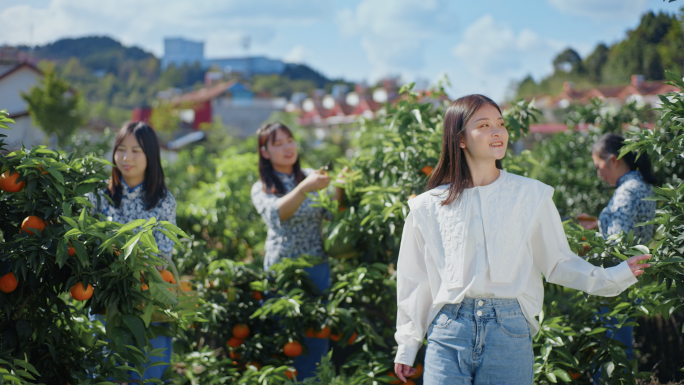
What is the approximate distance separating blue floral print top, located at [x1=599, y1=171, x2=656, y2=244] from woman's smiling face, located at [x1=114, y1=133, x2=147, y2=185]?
2.37 m

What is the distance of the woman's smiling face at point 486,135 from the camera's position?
1860 millimetres

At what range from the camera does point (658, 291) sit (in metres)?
2.23

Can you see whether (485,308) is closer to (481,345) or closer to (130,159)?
(481,345)

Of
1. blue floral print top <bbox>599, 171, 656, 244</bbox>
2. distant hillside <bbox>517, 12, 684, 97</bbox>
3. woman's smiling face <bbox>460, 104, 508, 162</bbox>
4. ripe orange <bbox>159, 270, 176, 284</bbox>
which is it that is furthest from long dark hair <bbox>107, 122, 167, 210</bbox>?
distant hillside <bbox>517, 12, 684, 97</bbox>

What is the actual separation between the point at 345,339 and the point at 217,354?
50.0 inches

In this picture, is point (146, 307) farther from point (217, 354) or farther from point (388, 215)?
point (217, 354)

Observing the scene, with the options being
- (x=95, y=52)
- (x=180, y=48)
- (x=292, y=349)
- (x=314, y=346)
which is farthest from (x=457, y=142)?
(x=180, y=48)

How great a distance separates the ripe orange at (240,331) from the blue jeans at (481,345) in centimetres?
172

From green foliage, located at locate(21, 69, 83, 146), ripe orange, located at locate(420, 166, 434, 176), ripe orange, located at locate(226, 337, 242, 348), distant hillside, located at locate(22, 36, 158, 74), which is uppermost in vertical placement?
distant hillside, located at locate(22, 36, 158, 74)

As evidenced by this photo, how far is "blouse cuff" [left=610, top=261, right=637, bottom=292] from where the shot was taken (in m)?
1.84

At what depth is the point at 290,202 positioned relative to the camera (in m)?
3.11

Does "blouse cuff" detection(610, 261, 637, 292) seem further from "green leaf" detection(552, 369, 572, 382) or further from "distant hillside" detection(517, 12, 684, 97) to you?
"distant hillside" detection(517, 12, 684, 97)

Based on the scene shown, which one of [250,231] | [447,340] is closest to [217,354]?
[250,231]

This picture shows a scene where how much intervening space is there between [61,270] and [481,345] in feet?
5.13
